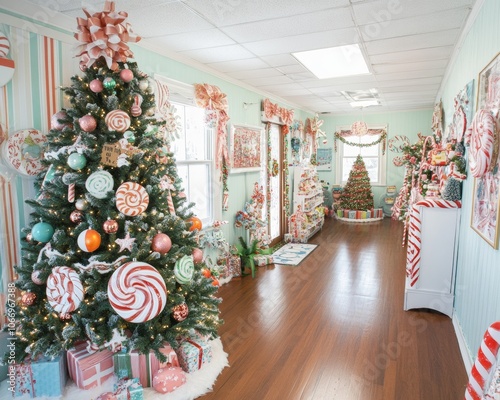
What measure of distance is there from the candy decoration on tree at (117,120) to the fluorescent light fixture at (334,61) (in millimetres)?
1973

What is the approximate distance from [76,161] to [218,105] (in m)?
2.21

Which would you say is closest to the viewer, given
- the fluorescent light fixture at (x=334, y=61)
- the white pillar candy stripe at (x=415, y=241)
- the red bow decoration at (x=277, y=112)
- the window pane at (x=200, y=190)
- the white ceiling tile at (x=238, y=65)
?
the white pillar candy stripe at (x=415, y=241)

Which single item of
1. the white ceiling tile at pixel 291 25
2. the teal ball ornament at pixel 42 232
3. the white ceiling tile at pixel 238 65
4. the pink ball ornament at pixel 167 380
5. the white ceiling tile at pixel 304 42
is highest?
the white ceiling tile at pixel 238 65

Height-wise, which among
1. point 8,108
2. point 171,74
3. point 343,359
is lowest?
point 343,359

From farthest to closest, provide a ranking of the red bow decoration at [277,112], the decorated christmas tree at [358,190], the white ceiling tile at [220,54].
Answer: the decorated christmas tree at [358,190] < the red bow decoration at [277,112] < the white ceiling tile at [220,54]

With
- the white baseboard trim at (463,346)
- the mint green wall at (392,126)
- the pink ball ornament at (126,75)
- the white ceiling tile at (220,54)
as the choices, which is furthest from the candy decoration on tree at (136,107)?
the mint green wall at (392,126)

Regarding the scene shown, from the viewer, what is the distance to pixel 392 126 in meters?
8.62

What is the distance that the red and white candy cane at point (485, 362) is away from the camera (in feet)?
4.30

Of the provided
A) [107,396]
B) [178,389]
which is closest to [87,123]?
[107,396]

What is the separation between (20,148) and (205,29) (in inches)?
63.2

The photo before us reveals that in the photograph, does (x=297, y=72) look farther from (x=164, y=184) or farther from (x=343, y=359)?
(x=343, y=359)

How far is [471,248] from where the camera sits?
8.91 feet

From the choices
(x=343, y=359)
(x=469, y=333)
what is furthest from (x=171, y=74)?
(x=469, y=333)

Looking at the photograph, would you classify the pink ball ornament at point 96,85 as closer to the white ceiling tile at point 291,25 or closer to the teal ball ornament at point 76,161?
the teal ball ornament at point 76,161
